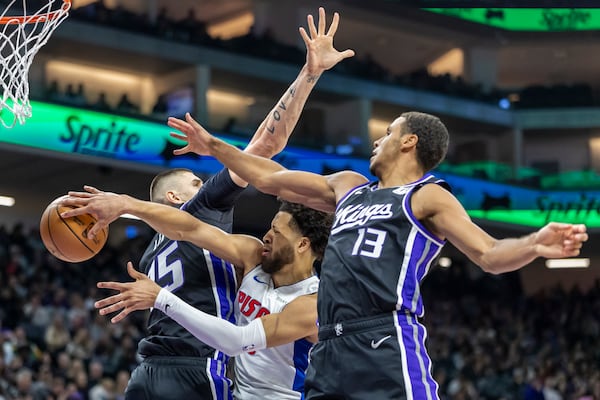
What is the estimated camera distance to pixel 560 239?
144 inches

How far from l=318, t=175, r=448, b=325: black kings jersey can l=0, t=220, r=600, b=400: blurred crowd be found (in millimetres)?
8240

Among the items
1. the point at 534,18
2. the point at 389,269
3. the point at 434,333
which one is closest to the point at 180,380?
the point at 389,269

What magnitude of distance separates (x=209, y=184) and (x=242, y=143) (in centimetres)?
1682

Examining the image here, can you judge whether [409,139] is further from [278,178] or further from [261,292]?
[261,292]

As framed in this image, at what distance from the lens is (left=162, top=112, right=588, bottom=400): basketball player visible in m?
4.02

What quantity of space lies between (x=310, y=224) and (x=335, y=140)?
70.9 ft

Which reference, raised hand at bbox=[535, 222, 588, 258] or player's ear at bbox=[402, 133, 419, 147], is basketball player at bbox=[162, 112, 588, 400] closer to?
player's ear at bbox=[402, 133, 419, 147]

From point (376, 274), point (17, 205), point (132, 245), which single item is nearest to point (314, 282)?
point (376, 274)

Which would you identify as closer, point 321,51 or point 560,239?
point 560,239

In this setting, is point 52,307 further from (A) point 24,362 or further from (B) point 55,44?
(B) point 55,44

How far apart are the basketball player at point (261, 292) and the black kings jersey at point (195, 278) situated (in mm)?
117

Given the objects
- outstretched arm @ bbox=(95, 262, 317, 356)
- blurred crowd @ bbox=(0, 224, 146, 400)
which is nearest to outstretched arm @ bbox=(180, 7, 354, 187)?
outstretched arm @ bbox=(95, 262, 317, 356)

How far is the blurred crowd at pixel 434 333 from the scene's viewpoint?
13078mm

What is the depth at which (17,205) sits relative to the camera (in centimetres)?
2284
